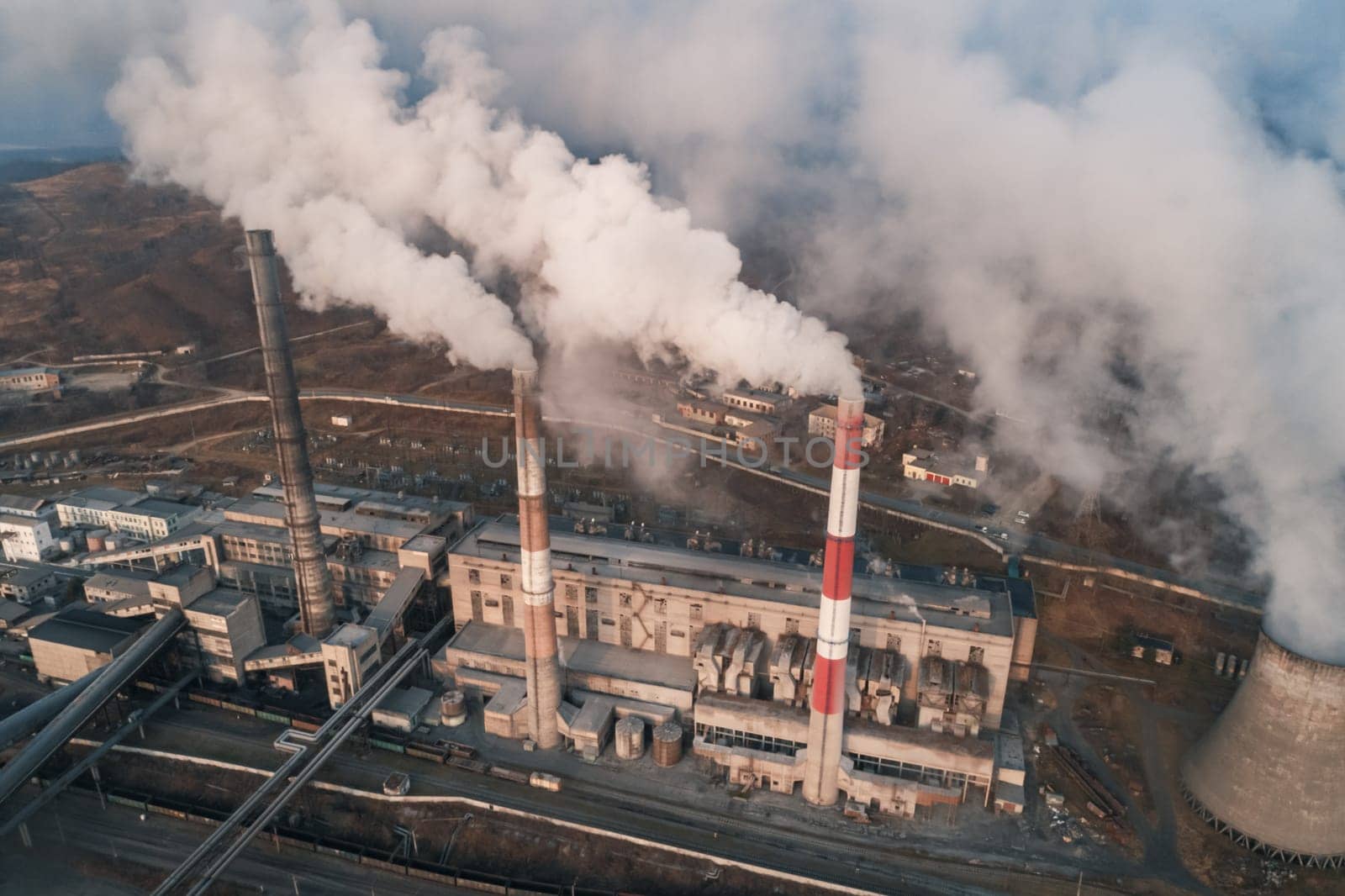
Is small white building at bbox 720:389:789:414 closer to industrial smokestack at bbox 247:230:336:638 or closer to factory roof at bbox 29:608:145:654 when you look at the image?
industrial smokestack at bbox 247:230:336:638

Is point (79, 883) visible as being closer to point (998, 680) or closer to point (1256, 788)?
point (998, 680)

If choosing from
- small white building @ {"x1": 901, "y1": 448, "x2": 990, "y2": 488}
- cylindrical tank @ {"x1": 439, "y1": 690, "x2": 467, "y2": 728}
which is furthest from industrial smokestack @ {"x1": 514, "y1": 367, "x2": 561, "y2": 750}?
small white building @ {"x1": 901, "y1": 448, "x2": 990, "y2": 488}

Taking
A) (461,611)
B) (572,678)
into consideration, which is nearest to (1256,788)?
(572,678)

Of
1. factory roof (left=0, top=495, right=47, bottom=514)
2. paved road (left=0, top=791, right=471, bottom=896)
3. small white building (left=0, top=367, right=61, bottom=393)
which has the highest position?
small white building (left=0, top=367, right=61, bottom=393)

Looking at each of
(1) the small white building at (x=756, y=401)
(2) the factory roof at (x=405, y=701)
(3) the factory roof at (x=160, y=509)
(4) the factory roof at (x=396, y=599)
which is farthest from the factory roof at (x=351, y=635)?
(1) the small white building at (x=756, y=401)

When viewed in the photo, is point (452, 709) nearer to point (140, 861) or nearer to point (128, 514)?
point (140, 861)

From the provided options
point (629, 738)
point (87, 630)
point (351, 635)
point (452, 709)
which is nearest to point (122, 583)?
point (87, 630)
